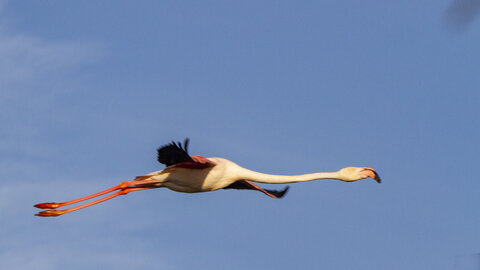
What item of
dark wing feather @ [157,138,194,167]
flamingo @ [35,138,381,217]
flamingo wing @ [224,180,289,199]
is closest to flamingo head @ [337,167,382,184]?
flamingo @ [35,138,381,217]

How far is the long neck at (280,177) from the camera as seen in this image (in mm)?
25156

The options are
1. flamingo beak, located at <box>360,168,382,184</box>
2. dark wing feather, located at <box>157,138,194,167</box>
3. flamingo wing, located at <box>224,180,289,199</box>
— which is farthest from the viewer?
flamingo wing, located at <box>224,180,289,199</box>

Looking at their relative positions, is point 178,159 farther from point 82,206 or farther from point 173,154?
point 82,206

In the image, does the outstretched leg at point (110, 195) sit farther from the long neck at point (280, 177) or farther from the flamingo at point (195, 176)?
the long neck at point (280, 177)

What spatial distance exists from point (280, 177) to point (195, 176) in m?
2.30

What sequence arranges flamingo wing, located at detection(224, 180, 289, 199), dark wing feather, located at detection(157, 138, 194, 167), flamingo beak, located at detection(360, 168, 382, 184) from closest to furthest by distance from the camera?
dark wing feather, located at detection(157, 138, 194, 167) → flamingo beak, located at detection(360, 168, 382, 184) → flamingo wing, located at detection(224, 180, 289, 199)

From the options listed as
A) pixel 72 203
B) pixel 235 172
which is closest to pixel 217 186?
pixel 235 172

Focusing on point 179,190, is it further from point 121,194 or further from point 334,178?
point 334,178

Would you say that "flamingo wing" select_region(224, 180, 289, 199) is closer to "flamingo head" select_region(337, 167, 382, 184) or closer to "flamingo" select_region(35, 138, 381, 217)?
"flamingo" select_region(35, 138, 381, 217)

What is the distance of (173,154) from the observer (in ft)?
79.2

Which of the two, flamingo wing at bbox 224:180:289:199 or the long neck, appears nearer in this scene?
the long neck

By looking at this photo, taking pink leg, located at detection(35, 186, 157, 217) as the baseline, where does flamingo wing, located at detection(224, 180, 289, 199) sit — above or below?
above

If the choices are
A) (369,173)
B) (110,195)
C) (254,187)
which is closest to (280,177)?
(254,187)

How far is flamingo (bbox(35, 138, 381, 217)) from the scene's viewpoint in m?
24.4
